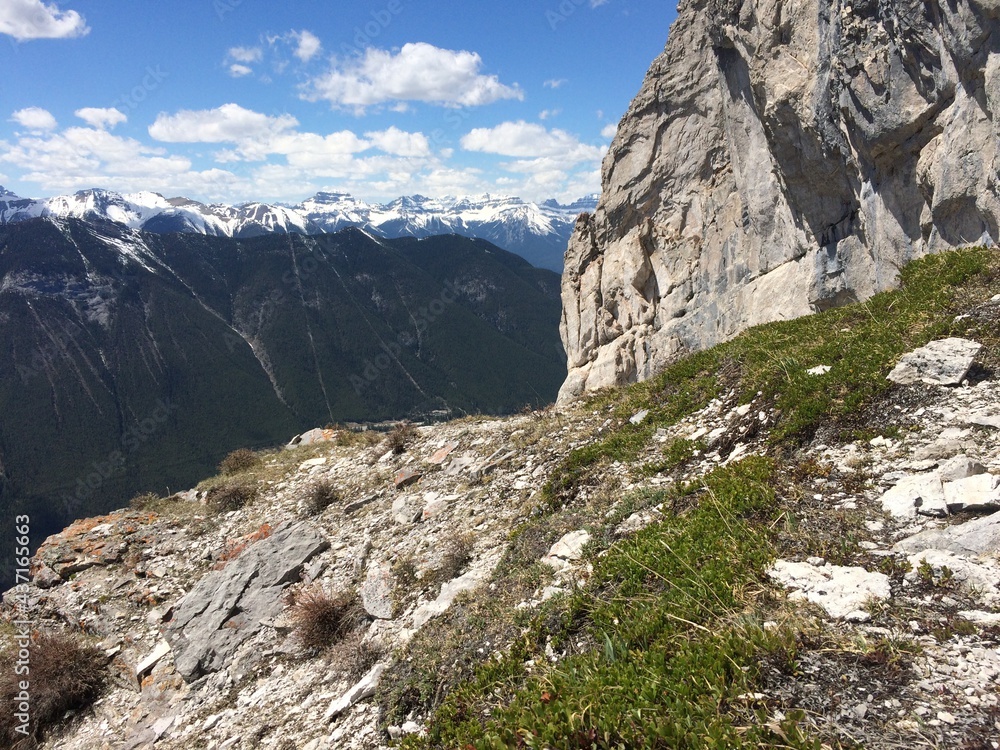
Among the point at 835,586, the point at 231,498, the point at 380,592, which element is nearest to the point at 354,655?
the point at 380,592

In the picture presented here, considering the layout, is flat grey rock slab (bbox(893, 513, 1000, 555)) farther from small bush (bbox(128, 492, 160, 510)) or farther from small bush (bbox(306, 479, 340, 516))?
small bush (bbox(128, 492, 160, 510))

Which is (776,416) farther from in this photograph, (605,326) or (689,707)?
(605,326)

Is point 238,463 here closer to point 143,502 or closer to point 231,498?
point 143,502

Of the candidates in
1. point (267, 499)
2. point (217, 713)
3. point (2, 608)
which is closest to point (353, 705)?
point (217, 713)

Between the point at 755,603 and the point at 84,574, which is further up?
the point at 755,603

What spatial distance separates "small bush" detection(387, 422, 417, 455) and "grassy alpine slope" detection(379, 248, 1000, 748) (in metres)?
9.26

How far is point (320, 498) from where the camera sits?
16.5 metres

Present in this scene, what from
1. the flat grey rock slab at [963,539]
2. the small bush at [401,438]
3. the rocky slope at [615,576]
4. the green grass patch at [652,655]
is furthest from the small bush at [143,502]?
the flat grey rock slab at [963,539]

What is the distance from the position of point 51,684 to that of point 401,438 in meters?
11.2

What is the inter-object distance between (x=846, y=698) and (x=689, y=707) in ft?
3.82

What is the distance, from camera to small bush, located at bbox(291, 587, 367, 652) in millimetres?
9906

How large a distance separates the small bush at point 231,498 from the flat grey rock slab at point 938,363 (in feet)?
64.0

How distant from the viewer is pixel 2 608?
16.2 meters

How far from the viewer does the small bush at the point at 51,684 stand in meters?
11.0
